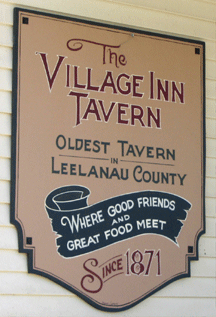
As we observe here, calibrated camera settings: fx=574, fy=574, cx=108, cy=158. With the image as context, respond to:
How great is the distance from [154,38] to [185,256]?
1536 mm

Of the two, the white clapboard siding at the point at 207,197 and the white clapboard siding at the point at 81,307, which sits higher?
the white clapboard siding at the point at 207,197

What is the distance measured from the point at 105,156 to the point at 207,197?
82 centimetres

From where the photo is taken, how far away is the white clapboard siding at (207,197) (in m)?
3.40

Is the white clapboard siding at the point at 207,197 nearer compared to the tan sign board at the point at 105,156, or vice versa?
the white clapboard siding at the point at 207,197

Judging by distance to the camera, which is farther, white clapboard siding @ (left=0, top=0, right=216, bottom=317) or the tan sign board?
the tan sign board

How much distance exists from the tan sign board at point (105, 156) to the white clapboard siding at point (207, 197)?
0.06 metres

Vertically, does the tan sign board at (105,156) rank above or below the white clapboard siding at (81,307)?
above

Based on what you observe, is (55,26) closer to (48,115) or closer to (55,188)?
(48,115)

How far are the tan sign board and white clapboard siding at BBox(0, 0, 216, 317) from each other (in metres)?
0.06

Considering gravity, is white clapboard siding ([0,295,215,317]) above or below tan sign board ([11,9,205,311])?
below

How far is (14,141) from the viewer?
11.5ft

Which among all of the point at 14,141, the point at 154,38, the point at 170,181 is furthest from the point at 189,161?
the point at 14,141

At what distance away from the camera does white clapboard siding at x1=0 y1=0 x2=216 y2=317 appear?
11.1ft

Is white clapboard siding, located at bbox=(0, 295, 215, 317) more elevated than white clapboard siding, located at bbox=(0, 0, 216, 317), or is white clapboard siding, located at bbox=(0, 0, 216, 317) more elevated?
white clapboard siding, located at bbox=(0, 0, 216, 317)
